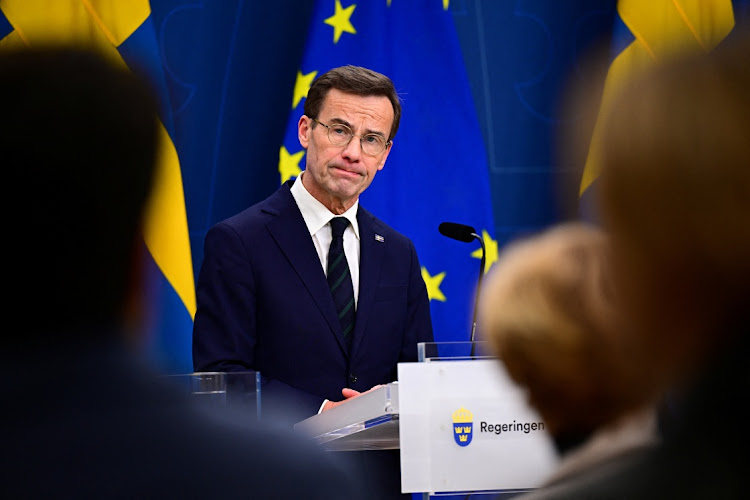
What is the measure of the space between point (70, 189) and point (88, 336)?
0.13m

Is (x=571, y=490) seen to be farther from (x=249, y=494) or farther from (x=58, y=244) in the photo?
(x=58, y=244)

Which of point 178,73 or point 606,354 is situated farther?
point 178,73

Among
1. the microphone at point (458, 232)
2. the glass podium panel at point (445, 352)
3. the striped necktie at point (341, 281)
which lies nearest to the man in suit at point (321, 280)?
the striped necktie at point (341, 281)

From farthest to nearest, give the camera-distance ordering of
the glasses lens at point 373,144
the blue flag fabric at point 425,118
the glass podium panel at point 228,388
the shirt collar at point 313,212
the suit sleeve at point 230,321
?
the blue flag fabric at point 425,118 < the glasses lens at point 373,144 < the shirt collar at point 313,212 < the suit sleeve at point 230,321 < the glass podium panel at point 228,388

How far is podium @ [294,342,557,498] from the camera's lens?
78.5 inches

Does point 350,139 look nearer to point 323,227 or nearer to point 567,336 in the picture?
point 323,227

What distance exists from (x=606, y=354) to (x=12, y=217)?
0.51 metres

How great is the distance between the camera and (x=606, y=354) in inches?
23.9

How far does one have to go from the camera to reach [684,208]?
1.85 ft

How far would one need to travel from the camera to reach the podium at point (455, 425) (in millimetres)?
1993

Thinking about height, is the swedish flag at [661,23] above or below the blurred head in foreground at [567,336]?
above

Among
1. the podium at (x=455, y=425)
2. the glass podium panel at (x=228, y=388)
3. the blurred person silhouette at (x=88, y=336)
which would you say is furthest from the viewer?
the podium at (x=455, y=425)

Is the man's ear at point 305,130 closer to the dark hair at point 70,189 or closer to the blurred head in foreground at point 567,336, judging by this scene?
the dark hair at point 70,189

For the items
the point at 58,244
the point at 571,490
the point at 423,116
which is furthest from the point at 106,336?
the point at 423,116
